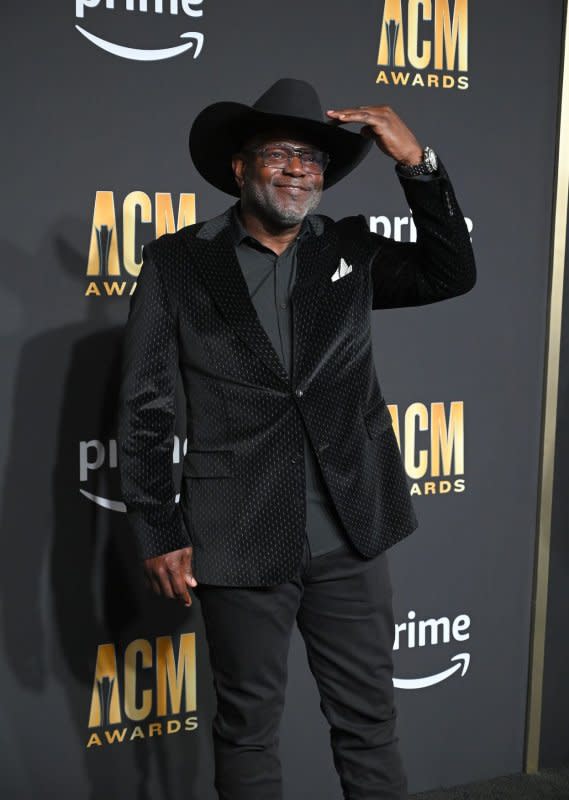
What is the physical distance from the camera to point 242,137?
1957mm

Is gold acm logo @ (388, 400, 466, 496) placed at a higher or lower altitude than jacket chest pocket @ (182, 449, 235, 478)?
lower

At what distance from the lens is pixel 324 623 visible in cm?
192

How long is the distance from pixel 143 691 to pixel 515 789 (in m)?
0.99

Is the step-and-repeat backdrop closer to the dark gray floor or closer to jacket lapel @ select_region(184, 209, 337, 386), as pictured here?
the dark gray floor

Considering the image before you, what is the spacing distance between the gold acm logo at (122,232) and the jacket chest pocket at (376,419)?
66 centimetres

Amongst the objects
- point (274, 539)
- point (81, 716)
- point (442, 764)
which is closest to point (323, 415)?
point (274, 539)

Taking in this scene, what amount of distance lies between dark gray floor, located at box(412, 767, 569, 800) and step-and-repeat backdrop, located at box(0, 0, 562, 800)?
0.15 ft

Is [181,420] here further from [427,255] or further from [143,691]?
[427,255]

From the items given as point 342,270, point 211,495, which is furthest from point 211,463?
→ point 342,270

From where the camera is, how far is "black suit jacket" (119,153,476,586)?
1.83 m

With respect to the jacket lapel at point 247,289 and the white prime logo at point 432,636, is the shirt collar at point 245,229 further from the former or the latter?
the white prime logo at point 432,636

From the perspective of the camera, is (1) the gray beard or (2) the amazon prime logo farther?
(2) the amazon prime logo

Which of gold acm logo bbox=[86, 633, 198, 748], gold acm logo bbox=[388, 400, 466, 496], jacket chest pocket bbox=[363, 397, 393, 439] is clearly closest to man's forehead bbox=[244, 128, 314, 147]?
jacket chest pocket bbox=[363, 397, 393, 439]

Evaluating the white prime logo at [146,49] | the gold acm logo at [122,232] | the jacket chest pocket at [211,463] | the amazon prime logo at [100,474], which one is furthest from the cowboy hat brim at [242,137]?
the amazon prime logo at [100,474]
